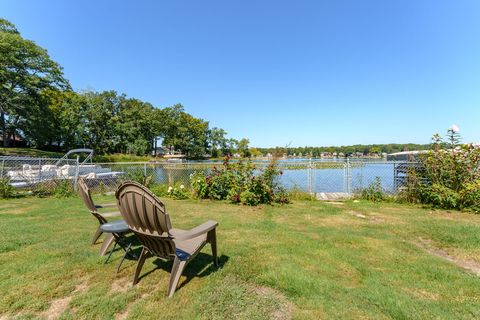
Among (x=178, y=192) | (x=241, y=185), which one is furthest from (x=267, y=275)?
(x=178, y=192)

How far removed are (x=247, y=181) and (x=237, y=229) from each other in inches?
104

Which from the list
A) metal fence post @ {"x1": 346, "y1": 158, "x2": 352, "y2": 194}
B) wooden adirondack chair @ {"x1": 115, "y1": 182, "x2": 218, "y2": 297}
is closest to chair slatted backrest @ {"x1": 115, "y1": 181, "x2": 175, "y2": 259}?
wooden adirondack chair @ {"x1": 115, "y1": 182, "x2": 218, "y2": 297}

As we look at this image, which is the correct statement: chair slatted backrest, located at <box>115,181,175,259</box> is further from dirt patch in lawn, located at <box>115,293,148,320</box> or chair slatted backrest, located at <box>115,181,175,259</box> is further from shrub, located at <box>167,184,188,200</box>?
shrub, located at <box>167,184,188,200</box>

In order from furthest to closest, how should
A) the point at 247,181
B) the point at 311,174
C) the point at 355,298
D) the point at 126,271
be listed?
the point at 311,174 → the point at 247,181 → the point at 126,271 → the point at 355,298

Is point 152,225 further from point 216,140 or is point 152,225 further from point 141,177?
point 216,140

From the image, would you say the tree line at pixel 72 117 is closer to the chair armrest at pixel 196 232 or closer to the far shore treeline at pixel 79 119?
the far shore treeline at pixel 79 119

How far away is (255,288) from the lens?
2.35 metres

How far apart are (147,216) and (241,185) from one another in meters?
4.88

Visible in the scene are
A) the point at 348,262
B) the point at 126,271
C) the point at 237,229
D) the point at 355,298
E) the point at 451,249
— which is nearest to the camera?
the point at 355,298

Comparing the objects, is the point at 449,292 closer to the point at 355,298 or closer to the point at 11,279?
the point at 355,298

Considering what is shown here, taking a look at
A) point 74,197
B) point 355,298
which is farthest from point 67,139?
point 355,298

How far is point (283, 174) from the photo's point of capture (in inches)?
284

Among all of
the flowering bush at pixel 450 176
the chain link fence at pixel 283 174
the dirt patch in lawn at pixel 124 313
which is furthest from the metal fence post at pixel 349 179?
the dirt patch in lawn at pixel 124 313

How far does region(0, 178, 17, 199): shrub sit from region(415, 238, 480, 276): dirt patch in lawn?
10.5 metres
